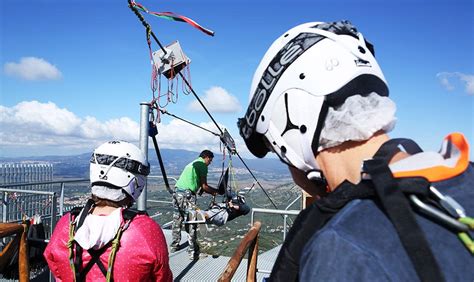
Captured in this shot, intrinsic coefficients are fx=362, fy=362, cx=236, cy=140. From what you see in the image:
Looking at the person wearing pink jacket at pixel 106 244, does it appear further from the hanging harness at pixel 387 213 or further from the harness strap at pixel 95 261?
the hanging harness at pixel 387 213

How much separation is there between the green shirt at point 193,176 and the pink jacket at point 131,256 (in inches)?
178

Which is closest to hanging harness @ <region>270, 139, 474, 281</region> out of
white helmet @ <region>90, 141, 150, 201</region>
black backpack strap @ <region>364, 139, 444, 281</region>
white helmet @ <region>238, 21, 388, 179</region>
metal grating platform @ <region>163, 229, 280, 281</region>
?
black backpack strap @ <region>364, 139, 444, 281</region>

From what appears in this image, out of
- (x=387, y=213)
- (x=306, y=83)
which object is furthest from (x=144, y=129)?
(x=387, y=213)

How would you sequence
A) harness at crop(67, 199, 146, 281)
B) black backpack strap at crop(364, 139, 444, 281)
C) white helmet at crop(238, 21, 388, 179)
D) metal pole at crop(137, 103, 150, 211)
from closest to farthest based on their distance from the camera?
black backpack strap at crop(364, 139, 444, 281)
white helmet at crop(238, 21, 388, 179)
harness at crop(67, 199, 146, 281)
metal pole at crop(137, 103, 150, 211)

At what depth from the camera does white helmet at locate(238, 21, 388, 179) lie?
45.9 inches

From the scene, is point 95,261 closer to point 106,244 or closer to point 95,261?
point 95,261

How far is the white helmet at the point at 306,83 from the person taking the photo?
3.83ft

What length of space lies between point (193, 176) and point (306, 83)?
241 inches

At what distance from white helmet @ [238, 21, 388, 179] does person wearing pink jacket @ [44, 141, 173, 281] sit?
148 centimetres

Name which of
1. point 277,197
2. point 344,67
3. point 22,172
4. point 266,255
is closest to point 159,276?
point 344,67

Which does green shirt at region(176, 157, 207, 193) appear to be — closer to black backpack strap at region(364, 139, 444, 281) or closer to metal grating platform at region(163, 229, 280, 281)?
metal grating platform at region(163, 229, 280, 281)

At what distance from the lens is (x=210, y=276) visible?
6.12m

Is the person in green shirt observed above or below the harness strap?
below

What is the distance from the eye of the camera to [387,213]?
2.71 ft
